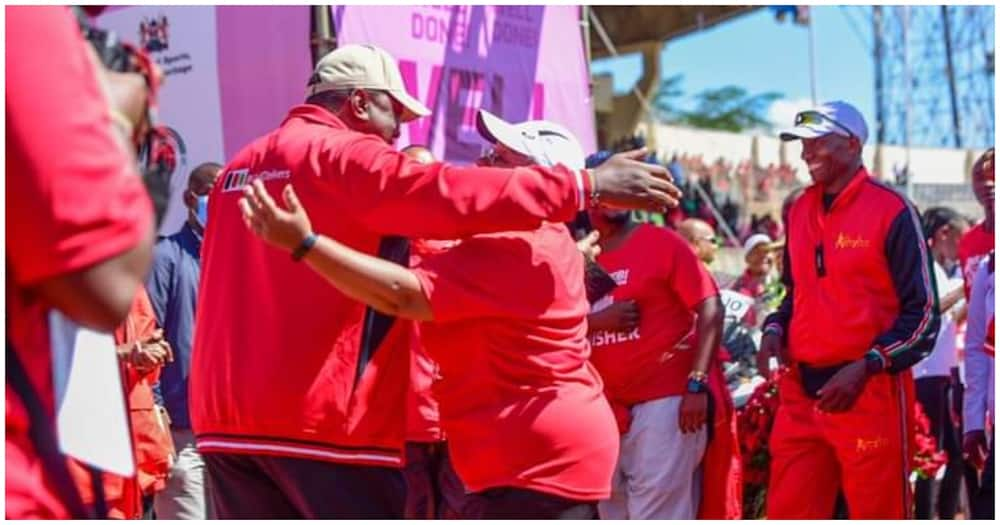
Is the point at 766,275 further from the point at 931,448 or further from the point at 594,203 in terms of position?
the point at 594,203

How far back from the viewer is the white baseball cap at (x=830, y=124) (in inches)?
231

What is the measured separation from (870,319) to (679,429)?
1051mm

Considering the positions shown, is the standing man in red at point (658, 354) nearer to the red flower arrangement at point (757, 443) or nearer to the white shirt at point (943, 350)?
the red flower arrangement at point (757, 443)

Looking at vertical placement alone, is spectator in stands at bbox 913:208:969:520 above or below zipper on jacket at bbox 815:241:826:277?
below

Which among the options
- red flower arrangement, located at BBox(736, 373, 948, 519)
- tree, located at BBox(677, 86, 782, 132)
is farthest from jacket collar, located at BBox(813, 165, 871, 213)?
tree, located at BBox(677, 86, 782, 132)

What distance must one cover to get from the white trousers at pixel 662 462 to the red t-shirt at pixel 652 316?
92 mm

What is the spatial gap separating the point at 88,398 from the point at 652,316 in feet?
14.4

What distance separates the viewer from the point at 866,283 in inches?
224

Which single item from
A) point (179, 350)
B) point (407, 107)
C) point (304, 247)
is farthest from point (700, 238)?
point (304, 247)

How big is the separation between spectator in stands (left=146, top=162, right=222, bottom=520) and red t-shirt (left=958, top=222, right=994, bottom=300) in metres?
3.44

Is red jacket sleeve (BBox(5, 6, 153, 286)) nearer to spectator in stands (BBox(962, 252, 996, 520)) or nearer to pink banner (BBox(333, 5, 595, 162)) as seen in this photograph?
spectator in stands (BBox(962, 252, 996, 520))

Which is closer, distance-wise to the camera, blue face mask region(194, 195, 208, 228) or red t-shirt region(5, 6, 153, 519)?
red t-shirt region(5, 6, 153, 519)

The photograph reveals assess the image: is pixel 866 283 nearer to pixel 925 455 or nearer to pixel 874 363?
pixel 874 363

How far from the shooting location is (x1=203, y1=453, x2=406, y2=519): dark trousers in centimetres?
367
